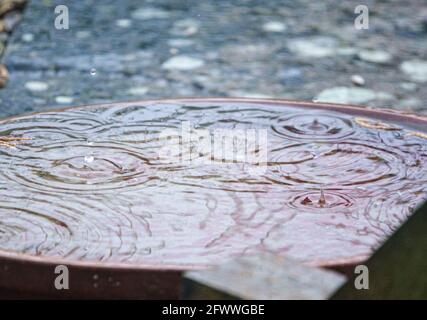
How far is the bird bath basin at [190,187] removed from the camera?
3.94 feet

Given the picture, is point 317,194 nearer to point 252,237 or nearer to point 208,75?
point 252,237

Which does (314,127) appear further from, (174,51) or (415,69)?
(174,51)

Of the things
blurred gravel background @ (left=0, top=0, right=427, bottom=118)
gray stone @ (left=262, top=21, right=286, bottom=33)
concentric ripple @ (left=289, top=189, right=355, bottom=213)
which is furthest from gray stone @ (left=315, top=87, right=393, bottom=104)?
concentric ripple @ (left=289, top=189, right=355, bottom=213)

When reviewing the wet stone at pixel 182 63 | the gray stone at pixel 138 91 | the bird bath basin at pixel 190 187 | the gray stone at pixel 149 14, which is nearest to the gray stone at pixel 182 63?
the wet stone at pixel 182 63

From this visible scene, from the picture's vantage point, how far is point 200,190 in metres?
1.48

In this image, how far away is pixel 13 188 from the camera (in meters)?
1.51

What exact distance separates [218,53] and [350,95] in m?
0.78

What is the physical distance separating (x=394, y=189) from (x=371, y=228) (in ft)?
0.65

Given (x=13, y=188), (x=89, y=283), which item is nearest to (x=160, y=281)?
(x=89, y=283)

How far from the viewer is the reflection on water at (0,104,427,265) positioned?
1264mm

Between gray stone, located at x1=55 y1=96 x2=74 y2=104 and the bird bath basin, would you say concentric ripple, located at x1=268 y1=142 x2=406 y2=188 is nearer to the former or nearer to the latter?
the bird bath basin

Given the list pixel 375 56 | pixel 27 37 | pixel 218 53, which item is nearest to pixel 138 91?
pixel 218 53

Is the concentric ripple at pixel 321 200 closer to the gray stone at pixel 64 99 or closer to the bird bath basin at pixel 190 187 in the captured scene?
the bird bath basin at pixel 190 187

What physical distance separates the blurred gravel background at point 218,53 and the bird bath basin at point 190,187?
5.85ft
